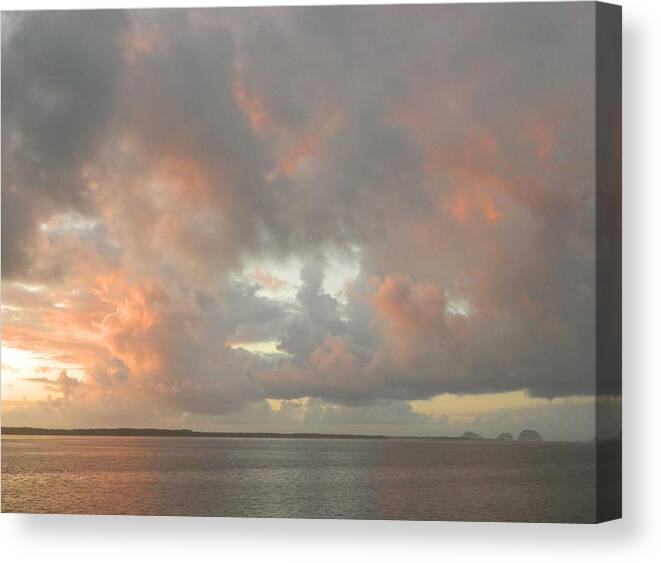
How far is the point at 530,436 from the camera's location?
18.2 m

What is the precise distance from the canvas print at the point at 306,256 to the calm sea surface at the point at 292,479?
4 cm

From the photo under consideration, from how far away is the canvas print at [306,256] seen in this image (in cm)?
1795

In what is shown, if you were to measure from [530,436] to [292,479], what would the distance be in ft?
9.49

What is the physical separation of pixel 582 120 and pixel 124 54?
5.61 meters

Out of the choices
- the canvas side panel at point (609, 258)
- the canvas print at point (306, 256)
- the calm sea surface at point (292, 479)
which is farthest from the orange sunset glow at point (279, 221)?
the canvas side panel at point (609, 258)

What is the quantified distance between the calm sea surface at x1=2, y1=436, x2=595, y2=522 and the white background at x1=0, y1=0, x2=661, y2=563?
28 centimetres

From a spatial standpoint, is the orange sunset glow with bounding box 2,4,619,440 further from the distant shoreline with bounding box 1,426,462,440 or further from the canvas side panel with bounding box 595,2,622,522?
the canvas side panel with bounding box 595,2,622,522

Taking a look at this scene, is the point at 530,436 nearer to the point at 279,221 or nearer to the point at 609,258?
the point at 609,258

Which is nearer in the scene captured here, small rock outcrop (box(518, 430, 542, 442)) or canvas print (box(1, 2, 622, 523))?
canvas print (box(1, 2, 622, 523))

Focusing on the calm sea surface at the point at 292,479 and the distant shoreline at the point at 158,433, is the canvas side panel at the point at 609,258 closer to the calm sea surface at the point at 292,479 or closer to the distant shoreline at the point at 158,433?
the calm sea surface at the point at 292,479

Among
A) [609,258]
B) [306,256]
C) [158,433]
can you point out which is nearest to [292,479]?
[158,433]

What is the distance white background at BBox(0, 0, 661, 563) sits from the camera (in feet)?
58.5

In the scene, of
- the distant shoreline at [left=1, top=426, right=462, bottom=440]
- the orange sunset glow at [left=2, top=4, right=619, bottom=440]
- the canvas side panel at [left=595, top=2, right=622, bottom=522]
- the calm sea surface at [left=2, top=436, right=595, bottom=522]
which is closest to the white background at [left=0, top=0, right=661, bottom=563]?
the canvas side panel at [left=595, top=2, right=622, bottom=522]

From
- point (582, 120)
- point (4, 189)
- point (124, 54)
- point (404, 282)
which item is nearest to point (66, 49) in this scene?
point (124, 54)
